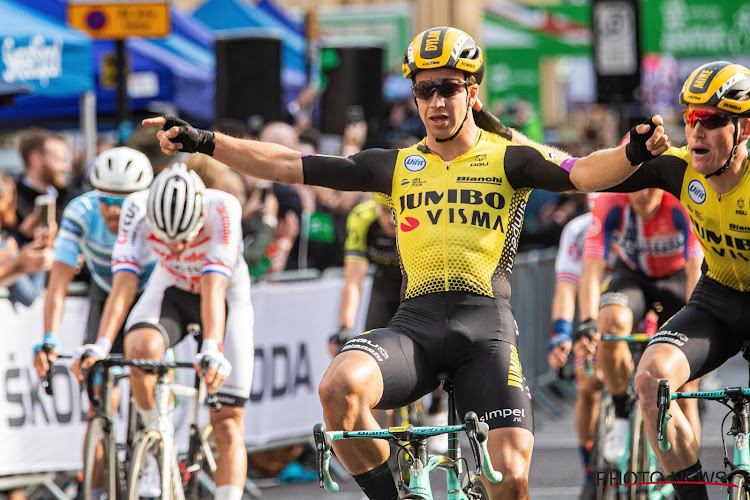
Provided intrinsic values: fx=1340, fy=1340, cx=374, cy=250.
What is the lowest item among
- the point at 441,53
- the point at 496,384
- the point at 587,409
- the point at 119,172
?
the point at 587,409

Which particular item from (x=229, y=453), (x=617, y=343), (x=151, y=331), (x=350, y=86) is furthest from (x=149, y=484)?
(x=350, y=86)

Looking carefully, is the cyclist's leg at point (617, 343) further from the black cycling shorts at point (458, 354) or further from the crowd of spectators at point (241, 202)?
the crowd of spectators at point (241, 202)

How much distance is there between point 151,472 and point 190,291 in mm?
1203

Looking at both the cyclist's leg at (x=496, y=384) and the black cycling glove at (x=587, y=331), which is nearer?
the cyclist's leg at (x=496, y=384)

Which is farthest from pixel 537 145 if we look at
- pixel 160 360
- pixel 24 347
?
pixel 24 347

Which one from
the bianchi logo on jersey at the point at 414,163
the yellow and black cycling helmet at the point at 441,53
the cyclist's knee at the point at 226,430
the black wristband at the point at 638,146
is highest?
the yellow and black cycling helmet at the point at 441,53

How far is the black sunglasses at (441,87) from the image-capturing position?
5926mm

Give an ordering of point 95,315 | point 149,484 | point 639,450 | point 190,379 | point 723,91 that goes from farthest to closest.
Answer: point 190,379 < point 95,315 < point 639,450 < point 149,484 < point 723,91

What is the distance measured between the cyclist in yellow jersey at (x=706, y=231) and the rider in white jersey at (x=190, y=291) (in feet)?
7.37

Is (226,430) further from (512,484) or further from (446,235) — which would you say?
(512,484)

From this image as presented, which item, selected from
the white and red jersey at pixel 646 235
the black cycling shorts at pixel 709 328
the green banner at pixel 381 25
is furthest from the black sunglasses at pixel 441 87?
the green banner at pixel 381 25

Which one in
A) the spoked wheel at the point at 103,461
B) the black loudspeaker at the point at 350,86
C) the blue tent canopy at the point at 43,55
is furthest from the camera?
the black loudspeaker at the point at 350,86

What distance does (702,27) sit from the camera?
26.9 meters

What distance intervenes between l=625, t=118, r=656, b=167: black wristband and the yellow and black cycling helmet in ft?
3.01
